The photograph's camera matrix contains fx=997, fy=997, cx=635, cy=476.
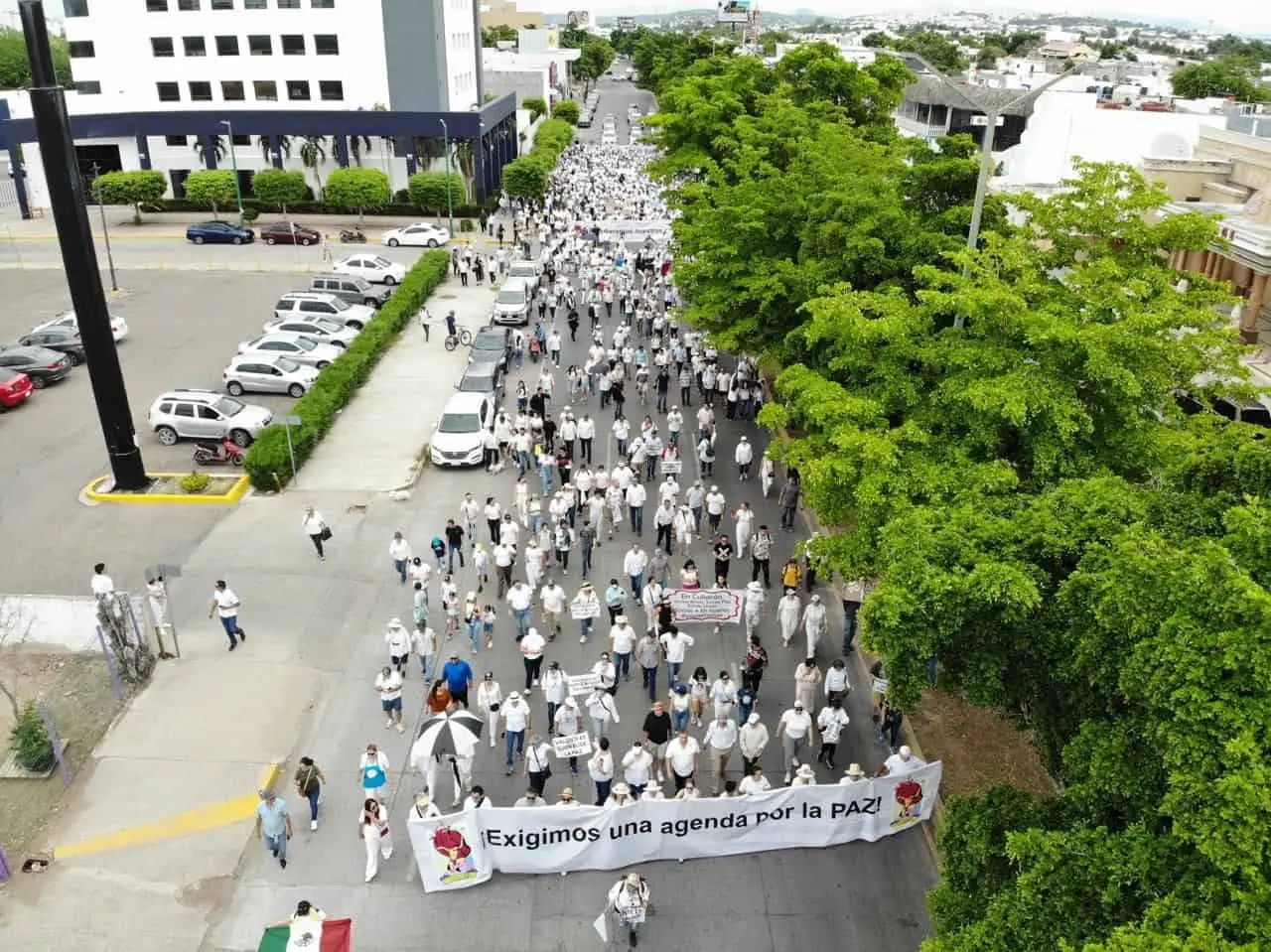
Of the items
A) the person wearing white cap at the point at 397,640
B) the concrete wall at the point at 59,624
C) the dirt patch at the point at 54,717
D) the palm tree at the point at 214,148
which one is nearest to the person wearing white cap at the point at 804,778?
the person wearing white cap at the point at 397,640

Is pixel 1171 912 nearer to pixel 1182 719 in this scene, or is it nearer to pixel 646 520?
pixel 1182 719

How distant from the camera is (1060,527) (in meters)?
9.30

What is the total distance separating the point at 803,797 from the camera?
12000 millimetres

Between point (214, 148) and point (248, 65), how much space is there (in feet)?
17.4

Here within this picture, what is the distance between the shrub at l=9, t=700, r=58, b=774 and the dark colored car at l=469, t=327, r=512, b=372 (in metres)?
17.1

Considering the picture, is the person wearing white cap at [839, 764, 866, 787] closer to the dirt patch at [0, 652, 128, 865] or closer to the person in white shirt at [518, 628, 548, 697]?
the person in white shirt at [518, 628, 548, 697]

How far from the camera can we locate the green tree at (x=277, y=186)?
53.9 meters

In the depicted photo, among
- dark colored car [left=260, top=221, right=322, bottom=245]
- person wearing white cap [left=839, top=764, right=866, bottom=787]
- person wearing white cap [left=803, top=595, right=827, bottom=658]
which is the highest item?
person wearing white cap [left=839, top=764, right=866, bottom=787]

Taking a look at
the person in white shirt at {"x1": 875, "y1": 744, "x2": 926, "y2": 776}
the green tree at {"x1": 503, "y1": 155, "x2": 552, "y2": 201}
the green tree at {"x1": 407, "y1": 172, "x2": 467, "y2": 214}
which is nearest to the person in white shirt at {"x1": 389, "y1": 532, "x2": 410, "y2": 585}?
the person in white shirt at {"x1": 875, "y1": 744, "x2": 926, "y2": 776}

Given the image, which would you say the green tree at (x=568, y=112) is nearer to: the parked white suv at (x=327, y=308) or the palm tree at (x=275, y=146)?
the palm tree at (x=275, y=146)

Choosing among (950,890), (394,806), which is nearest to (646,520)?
(394,806)

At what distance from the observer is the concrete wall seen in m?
16.5

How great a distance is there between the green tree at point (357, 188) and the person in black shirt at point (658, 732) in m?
46.5

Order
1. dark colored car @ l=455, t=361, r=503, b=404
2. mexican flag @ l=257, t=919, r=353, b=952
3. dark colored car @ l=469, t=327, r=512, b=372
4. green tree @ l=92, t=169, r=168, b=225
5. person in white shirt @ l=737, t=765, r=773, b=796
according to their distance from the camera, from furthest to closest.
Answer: green tree @ l=92, t=169, r=168, b=225, dark colored car @ l=469, t=327, r=512, b=372, dark colored car @ l=455, t=361, r=503, b=404, person in white shirt @ l=737, t=765, r=773, b=796, mexican flag @ l=257, t=919, r=353, b=952
